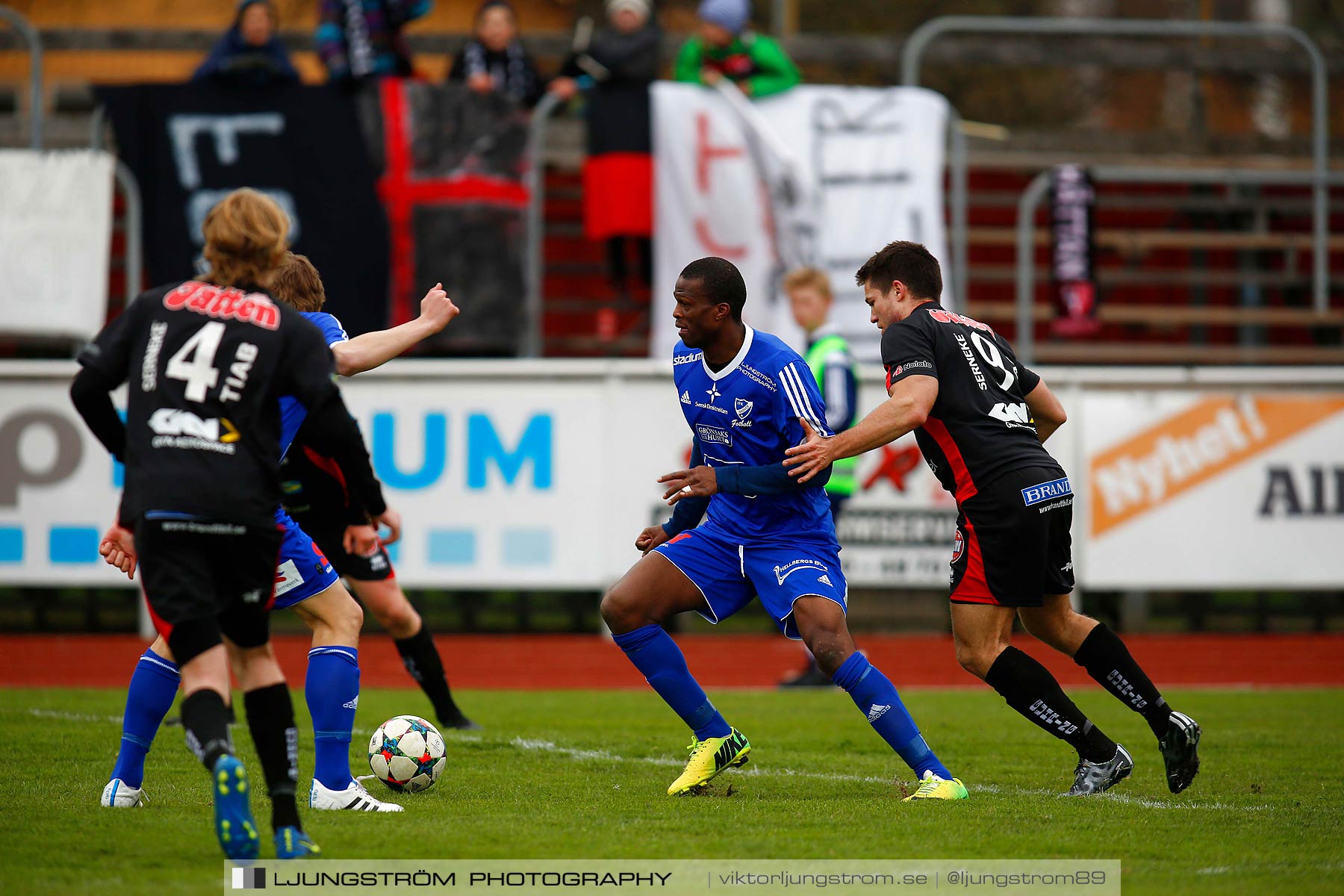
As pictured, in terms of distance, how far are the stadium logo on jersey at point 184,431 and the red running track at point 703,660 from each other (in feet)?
20.2

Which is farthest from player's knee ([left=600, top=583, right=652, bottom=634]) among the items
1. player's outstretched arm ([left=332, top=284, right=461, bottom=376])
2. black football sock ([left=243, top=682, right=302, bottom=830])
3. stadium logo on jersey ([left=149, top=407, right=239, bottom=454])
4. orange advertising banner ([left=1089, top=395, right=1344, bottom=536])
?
orange advertising banner ([left=1089, top=395, right=1344, bottom=536])

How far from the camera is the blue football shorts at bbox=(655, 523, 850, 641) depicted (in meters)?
6.13

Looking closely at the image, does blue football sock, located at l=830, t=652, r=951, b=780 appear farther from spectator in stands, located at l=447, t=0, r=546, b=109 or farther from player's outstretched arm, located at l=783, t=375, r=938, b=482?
spectator in stands, located at l=447, t=0, r=546, b=109

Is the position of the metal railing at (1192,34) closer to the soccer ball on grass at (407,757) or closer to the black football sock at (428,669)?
the black football sock at (428,669)

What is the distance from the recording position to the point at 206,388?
463 cm

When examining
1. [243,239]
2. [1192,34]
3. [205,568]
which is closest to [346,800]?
[205,568]

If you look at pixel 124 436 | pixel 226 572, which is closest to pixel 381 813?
pixel 226 572

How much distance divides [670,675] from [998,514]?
1480mm

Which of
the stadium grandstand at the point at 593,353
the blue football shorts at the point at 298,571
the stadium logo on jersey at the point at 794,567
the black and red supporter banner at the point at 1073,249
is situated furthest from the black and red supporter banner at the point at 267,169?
the stadium logo on jersey at the point at 794,567

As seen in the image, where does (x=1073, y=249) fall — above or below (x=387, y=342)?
below

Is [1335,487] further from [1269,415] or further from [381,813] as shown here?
[381,813]

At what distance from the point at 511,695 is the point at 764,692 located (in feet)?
5.48

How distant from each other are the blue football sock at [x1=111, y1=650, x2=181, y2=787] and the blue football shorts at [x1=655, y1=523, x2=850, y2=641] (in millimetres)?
2013

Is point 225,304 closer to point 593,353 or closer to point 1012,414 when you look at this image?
point 1012,414
